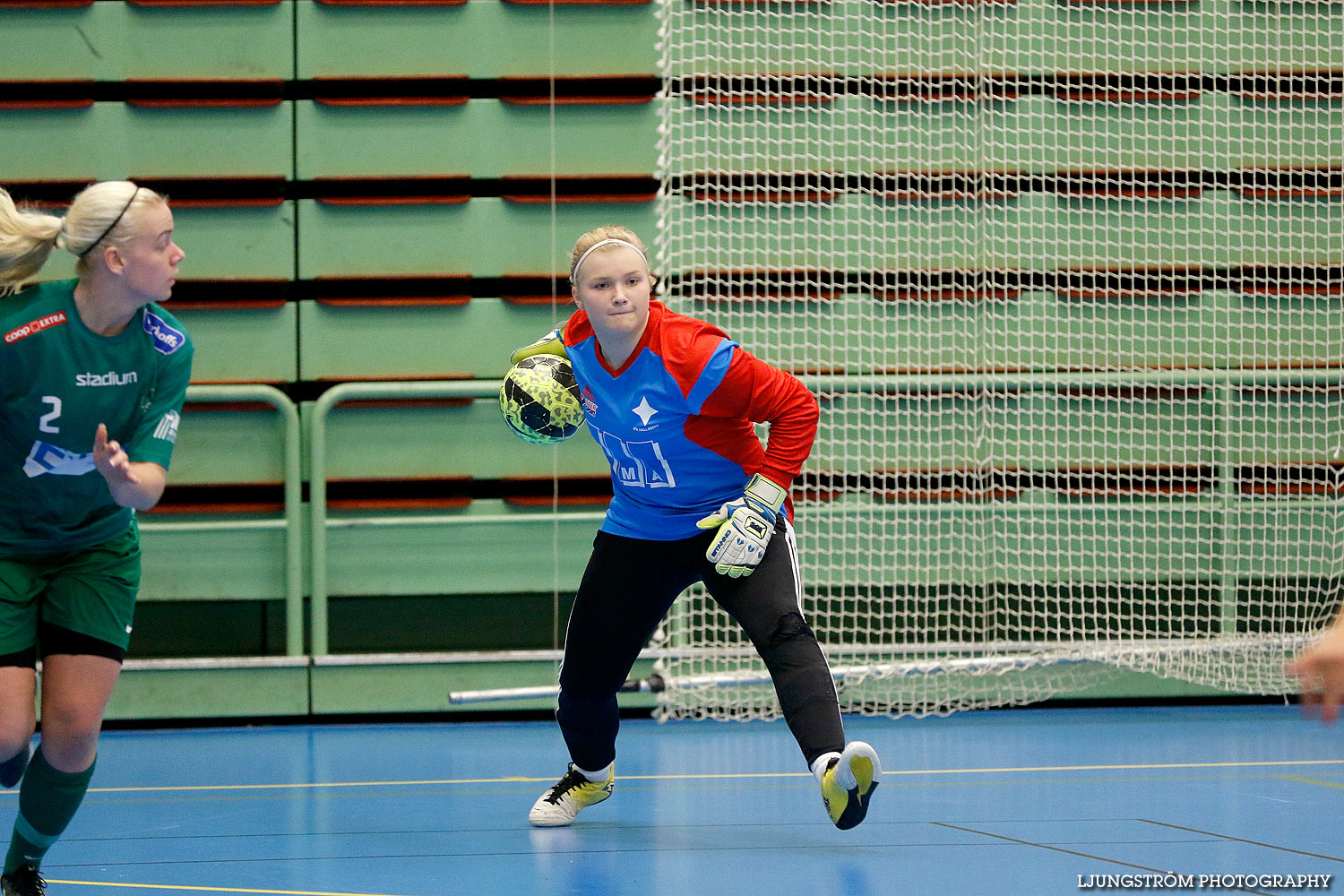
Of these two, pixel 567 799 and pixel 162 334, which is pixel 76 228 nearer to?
pixel 162 334

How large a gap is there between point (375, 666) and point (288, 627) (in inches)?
17.3

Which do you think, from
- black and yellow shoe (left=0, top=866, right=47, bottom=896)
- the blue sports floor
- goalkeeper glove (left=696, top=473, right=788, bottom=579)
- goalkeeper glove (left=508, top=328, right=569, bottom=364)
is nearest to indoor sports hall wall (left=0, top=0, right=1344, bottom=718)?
the blue sports floor

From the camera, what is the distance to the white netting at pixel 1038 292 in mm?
6520

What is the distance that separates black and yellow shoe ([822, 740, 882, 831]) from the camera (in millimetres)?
3303

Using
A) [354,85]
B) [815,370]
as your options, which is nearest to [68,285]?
[354,85]

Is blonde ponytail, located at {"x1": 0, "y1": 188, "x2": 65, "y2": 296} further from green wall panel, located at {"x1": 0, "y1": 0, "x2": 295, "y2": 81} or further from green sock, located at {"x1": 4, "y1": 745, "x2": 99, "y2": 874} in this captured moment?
green wall panel, located at {"x1": 0, "y1": 0, "x2": 295, "y2": 81}

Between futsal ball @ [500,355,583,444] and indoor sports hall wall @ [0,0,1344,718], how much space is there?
7.55 feet

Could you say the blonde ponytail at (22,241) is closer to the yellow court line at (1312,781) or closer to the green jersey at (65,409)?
the green jersey at (65,409)

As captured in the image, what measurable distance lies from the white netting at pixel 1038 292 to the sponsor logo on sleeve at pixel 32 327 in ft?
12.6

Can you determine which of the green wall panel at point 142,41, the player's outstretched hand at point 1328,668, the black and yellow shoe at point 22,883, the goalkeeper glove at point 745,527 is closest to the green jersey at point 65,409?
the black and yellow shoe at point 22,883

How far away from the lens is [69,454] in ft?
9.78

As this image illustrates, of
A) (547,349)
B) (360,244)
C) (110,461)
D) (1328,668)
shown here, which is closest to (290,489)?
(360,244)

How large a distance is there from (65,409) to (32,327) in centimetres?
19

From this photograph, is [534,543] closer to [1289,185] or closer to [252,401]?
[252,401]
